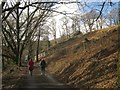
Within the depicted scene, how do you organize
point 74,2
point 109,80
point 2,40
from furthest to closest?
point 2,40 < point 109,80 < point 74,2

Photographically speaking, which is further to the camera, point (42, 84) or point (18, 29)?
point (18, 29)

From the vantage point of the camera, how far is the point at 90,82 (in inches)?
773

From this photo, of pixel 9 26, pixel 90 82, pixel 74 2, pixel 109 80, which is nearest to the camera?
pixel 74 2

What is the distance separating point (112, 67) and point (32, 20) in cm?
2029

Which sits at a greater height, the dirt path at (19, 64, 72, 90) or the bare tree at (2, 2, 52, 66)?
the bare tree at (2, 2, 52, 66)

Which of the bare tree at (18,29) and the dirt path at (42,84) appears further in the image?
the bare tree at (18,29)

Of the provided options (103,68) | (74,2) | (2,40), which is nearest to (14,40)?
(2,40)

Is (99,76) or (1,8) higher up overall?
(1,8)

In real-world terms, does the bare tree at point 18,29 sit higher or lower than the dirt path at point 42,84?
higher

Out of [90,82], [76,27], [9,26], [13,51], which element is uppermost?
[76,27]

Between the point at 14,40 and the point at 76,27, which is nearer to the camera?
the point at 14,40

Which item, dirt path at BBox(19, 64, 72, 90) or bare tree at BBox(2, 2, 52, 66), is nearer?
dirt path at BBox(19, 64, 72, 90)

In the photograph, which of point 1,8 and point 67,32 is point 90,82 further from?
point 67,32

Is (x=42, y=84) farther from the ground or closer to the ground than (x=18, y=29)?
closer to the ground
